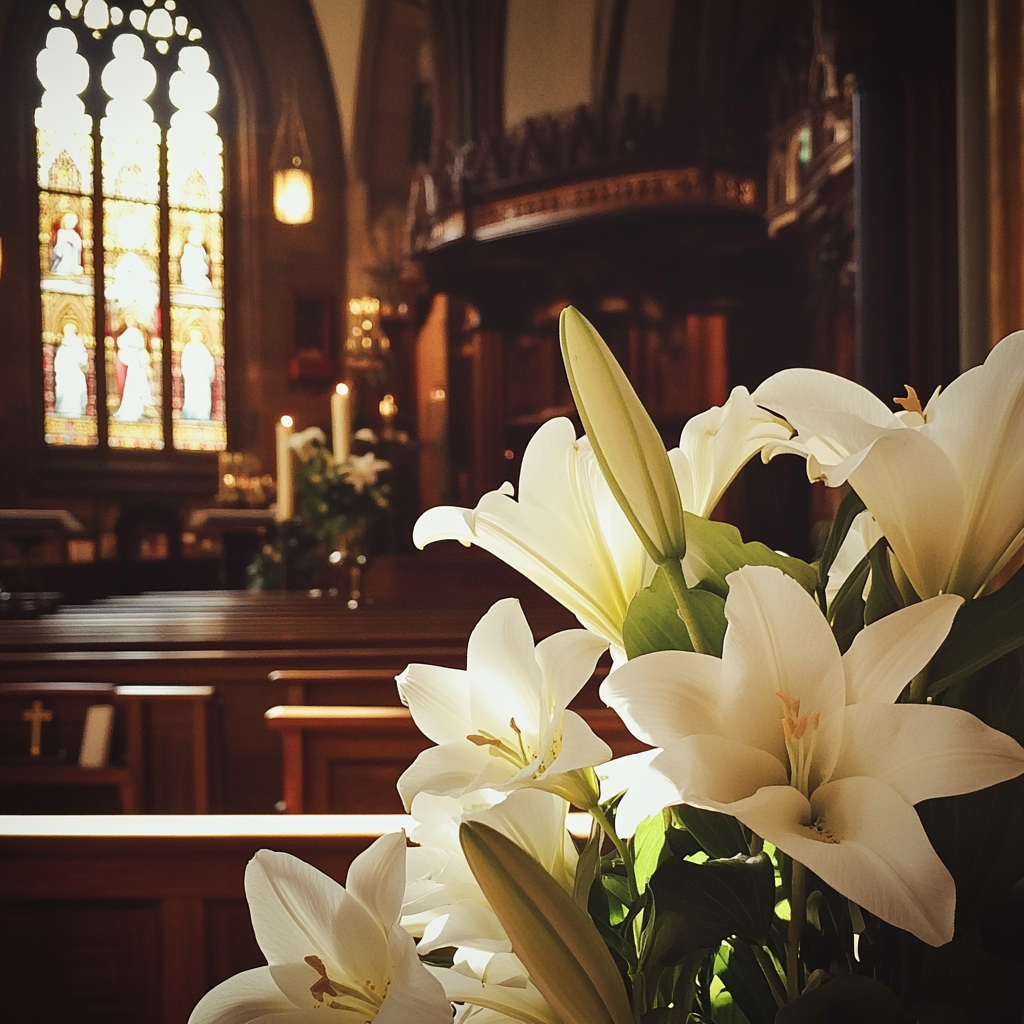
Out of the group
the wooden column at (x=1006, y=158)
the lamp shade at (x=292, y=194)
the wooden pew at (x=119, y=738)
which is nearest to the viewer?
the wooden column at (x=1006, y=158)

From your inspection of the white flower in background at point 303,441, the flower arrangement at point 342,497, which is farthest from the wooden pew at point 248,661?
the white flower in background at point 303,441

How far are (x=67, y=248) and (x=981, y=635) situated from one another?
1082 centimetres

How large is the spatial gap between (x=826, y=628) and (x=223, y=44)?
11457 mm

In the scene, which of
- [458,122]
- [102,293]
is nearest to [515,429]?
[458,122]

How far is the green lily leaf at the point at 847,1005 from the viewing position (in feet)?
1.09

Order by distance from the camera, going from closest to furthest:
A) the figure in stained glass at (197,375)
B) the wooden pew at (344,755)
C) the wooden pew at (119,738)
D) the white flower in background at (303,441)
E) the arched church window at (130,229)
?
1. the wooden pew at (344,755)
2. the wooden pew at (119,738)
3. the white flower in background at (303,441)
4. the arched church window at (130,229)
5. the figure in stained glass at (197,375)

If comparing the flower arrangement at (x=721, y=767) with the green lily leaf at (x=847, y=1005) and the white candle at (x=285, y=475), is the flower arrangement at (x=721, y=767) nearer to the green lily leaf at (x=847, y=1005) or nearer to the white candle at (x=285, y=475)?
the green lily leaf at (x=847, y=1005)

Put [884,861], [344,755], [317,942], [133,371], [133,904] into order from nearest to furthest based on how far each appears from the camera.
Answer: [884,861]
[317,942]
[133,904]
[344,755]
[133,371]

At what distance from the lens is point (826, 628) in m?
0.37

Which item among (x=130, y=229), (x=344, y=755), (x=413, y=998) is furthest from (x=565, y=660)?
(x=130, y=229)

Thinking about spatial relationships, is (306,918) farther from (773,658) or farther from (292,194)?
(292,194)

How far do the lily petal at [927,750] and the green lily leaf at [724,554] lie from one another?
0.26ft

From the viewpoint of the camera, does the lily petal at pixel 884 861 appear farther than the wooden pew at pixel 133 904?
No

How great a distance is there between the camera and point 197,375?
34.4 feet
